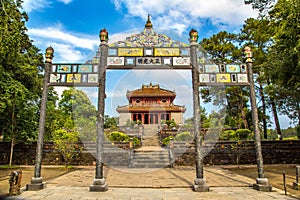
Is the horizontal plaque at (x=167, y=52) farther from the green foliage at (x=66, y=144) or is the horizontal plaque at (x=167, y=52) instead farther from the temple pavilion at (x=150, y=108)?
the temple pavilion at (x=150, y=108)

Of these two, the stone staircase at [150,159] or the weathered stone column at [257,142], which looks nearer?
the weathered stone column at [257,142]

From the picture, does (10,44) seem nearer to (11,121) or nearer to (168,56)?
(168,56)

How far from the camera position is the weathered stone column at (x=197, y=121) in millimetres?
4902

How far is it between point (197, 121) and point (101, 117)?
2.36 meters

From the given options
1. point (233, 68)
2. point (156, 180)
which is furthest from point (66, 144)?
point (233, 68)

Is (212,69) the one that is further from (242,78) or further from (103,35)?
(103,35)

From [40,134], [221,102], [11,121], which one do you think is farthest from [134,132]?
[40,134]

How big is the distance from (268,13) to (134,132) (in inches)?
520

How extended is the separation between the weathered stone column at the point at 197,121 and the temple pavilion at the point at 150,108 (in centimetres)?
2009

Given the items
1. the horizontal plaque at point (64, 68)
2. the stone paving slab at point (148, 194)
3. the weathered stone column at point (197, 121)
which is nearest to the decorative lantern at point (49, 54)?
the horizontal plaque at point (64, 68)

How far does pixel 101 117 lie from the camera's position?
5.23m

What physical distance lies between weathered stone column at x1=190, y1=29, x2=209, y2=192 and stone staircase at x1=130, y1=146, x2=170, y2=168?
5.08 meters

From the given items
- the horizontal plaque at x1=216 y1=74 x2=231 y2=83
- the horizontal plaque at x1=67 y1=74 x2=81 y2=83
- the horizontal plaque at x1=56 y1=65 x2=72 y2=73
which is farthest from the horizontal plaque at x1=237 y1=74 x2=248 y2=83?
the horizontal plaque at x1=56 y1=65 x2=72 y2=73

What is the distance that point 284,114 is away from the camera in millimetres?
15930
